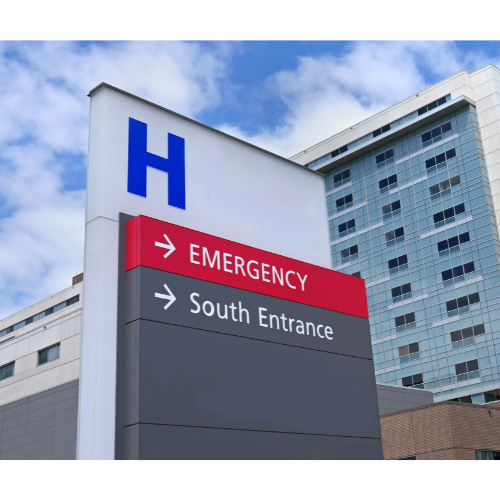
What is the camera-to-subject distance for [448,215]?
66.9m

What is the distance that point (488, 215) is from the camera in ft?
208

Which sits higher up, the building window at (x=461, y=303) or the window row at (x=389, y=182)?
the window row at (x=389, y=182)

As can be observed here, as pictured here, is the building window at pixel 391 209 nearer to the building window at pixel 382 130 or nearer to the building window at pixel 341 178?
the building window at pixel 341 178

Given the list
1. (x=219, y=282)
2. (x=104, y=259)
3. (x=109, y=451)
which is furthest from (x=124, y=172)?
(x=109, y=451)

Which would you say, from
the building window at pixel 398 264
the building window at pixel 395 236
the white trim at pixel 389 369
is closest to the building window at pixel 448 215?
the building window at pixel 395 236

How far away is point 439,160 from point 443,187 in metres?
3.30

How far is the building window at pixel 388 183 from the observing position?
73375 millimetres

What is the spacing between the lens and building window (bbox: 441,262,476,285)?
6369 centimetres

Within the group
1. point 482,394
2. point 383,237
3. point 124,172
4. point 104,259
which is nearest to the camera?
point 104,259

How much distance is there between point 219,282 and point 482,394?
53.9m

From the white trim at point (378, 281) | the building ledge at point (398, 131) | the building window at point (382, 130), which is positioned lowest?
the white trim at point (378, 281)

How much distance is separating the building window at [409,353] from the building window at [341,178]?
21.8 meters

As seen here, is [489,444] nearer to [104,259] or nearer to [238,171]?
[238,171]

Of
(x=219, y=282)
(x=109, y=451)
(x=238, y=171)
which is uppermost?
(x=238, y=171)
